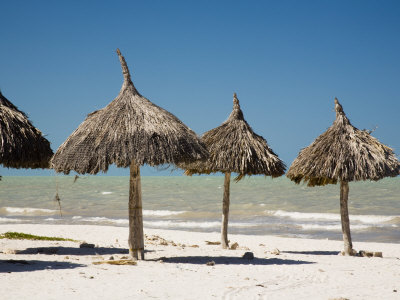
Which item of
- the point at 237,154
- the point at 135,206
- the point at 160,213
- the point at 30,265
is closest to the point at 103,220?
the point at 160,213

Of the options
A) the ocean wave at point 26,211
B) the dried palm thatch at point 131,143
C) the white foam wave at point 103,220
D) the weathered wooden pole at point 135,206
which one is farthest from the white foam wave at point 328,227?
the ocean wave at point 26,211

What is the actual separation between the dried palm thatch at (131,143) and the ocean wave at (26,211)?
23216mm

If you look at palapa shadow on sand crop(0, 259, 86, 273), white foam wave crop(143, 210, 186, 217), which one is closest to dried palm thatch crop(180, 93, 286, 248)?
palapa shadow on sand crop(0, 259, 86, 273)

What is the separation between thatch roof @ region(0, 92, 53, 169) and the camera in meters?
9.65

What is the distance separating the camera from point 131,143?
30.5 ft

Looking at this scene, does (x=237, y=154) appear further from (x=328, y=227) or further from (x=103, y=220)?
(x=103, y=220)

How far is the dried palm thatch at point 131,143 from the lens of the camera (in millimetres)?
9281

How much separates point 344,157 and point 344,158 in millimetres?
28

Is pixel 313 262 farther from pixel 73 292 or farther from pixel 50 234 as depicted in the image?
pixel 50 234

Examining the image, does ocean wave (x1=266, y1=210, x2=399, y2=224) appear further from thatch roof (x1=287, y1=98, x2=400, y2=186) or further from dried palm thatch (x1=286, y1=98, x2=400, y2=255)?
thatch roof (x1=287, y1=98, x2=400, y2=186)

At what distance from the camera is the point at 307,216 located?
29.7 metres

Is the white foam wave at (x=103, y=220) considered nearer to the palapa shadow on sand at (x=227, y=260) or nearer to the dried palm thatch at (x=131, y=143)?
the palapa shadow on sand at (x=227, y=260)

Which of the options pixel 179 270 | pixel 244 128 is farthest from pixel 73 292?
pixel 244 128

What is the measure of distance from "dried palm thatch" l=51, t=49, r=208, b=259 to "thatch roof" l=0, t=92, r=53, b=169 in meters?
0.70
